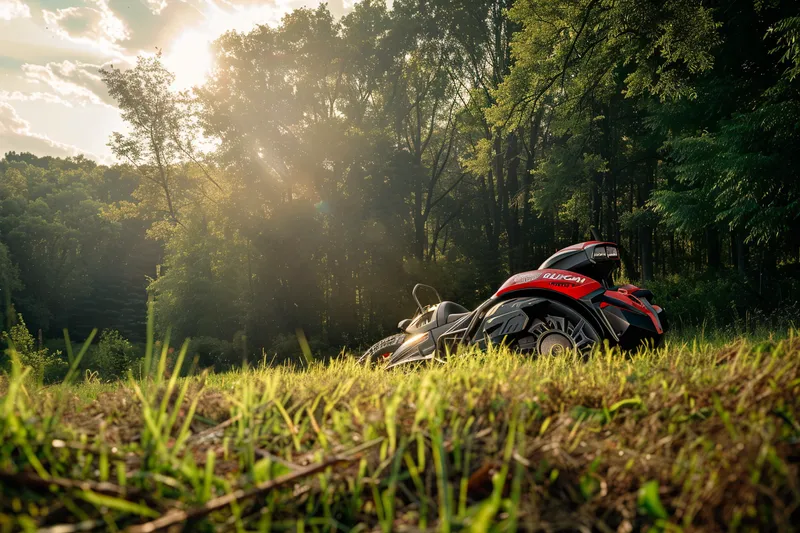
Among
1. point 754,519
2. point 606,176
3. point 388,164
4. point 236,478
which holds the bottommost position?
point 754,519

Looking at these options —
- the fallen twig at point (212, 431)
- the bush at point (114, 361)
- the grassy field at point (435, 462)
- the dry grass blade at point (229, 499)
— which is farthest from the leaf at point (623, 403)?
the bush at point (114, 361)

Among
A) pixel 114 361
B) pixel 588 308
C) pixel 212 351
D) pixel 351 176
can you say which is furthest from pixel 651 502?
pixel 351 176

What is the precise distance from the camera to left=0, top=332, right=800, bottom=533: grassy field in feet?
4.56

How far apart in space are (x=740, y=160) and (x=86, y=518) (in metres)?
13.0

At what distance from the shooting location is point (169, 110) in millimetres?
33375

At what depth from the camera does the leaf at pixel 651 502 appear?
55.8 inches

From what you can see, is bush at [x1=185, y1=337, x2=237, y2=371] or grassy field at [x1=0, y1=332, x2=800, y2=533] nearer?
grassy field at [x1=0, y1=332, x2=800, y2=533]

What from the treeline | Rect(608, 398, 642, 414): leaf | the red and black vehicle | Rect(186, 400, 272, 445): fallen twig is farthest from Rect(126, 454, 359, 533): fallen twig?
the treeline

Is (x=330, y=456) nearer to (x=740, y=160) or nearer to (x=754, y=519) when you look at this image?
(x=754, y=519)

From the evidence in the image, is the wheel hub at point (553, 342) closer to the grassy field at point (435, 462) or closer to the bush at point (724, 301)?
the grassy field at point (435, 462)

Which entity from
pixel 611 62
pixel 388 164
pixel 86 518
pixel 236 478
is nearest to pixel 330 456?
pixel 236 478

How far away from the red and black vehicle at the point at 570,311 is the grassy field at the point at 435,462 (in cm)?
229

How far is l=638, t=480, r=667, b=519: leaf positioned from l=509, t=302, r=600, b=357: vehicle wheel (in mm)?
3061

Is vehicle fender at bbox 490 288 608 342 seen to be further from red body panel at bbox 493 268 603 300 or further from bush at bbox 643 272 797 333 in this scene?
bush at bbox 643 272 797 333
